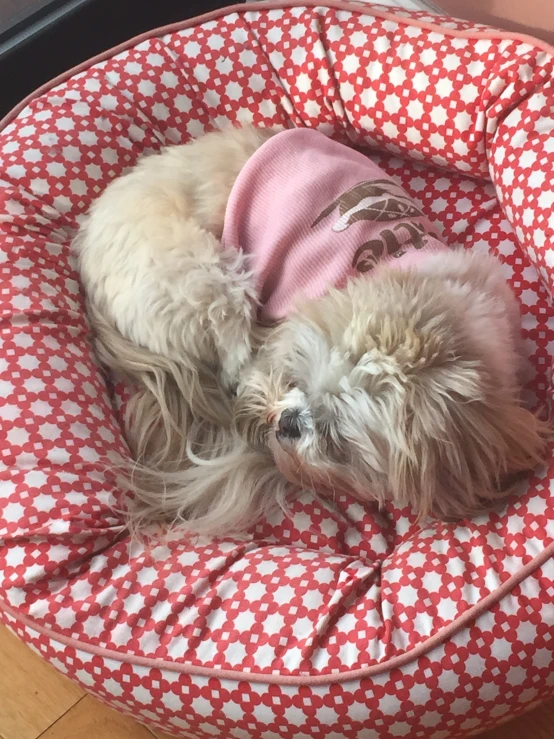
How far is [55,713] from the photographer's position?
4.56 ft

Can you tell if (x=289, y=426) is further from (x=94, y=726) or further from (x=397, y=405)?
(x=94, y=726)

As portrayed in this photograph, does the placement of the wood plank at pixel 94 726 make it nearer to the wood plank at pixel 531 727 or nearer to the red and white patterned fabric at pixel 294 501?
the red and white patterned fabric at pixel 294 501

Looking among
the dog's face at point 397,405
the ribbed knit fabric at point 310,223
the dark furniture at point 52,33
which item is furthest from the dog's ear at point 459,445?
the dark furniture at point 52,33

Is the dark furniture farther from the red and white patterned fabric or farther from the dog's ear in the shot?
the dog's ear

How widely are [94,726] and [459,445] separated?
0.85 m

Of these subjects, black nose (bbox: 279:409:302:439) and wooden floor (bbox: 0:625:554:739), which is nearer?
black nose (bbox: 279:409:302:439)

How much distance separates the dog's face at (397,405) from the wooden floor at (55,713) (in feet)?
1.48

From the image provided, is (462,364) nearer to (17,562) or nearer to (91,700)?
(17,562)

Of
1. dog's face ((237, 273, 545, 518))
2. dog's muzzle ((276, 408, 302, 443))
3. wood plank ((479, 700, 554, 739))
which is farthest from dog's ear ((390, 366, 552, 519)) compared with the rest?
wood plank ((479, 700, 554, 739))

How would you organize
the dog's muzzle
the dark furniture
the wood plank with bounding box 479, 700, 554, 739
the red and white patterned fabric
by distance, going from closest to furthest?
the red and white patterned fabric, the dog's muzzle, the wood plank with bounding box 479, 700, 554, 739, the dark furniture

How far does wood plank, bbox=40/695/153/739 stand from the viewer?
136 centimetres

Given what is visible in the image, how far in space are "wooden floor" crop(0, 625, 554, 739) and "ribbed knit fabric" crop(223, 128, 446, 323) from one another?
0.80 meters

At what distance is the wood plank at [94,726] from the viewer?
1.36 metres

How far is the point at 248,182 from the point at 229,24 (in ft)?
2.10
